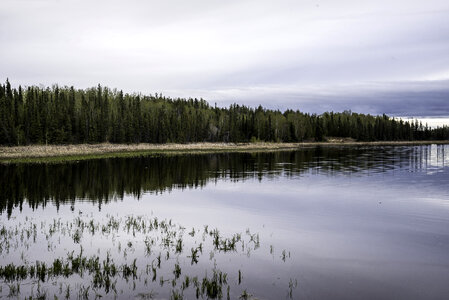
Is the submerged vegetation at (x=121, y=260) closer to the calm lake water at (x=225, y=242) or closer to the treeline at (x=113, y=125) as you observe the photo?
the calm lake water at (x=225, y=242)

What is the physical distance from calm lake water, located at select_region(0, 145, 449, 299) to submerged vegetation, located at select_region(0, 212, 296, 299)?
0.16ft

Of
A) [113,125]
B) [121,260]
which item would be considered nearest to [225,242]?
[121,260]

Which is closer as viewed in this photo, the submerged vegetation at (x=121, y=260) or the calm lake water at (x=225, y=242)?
the submerged vegetation at (x=121, y=260)

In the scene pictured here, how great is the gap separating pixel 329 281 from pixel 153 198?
1854 centimetres

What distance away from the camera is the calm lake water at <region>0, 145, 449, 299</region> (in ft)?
36.3

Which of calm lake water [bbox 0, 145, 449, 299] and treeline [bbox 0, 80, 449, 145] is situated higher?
treeline [bbox 0, 80, 449, 145]

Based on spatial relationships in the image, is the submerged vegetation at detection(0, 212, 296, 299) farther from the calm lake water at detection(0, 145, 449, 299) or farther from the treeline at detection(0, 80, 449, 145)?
the treeline at detection(0, 80, 449, 145)

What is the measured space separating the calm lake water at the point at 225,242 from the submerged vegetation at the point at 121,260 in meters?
0.05

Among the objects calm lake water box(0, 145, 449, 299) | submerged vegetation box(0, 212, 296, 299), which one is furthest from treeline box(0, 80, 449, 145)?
submerged vegetation box(0, 212, 296, 299)

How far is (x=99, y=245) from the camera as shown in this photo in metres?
15.3

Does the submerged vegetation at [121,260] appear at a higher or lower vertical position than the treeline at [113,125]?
lower

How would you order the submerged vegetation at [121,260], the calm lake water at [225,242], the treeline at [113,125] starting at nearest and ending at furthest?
the submerged vegetation at [121,260], the calm lake water at [225,242], the treeline at [113,125]

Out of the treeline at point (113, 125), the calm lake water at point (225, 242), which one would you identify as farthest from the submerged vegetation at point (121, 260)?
the treeline at point (113, 125)

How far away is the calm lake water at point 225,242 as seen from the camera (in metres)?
11.1
